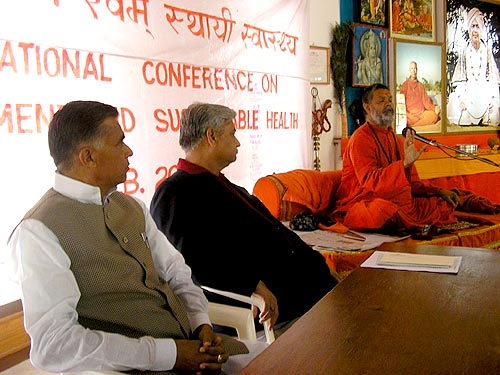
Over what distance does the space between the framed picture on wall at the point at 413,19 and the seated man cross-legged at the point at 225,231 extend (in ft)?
12.9

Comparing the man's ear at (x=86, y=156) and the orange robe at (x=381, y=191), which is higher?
the man's ear at (x=86, y=156)

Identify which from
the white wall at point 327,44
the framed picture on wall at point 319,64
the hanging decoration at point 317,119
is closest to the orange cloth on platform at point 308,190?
the hanging decoration at point 317,119

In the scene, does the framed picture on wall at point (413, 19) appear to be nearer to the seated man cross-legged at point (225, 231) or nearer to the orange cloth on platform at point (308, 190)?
the orange cloth on platform at point (308, 190)

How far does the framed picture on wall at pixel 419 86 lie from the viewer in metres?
5.68

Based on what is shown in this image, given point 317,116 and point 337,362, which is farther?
point 317,116

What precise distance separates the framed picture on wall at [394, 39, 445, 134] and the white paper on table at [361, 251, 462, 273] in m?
4.05

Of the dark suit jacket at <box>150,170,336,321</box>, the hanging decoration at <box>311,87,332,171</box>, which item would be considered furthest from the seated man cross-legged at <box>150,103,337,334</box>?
the hanging decoration at <box>311,87,332,171</box>

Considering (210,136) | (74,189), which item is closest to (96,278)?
(74,189)

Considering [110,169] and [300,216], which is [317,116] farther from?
[110,169]

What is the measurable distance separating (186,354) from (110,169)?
0.54m

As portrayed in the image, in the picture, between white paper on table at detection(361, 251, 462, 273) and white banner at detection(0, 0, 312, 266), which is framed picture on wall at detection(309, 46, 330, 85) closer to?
white banner at detection(0, 0, 312, 266)

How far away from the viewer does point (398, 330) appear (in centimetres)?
120

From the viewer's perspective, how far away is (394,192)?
361cm

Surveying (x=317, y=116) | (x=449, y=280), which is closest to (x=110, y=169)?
(x=449, y=280)
